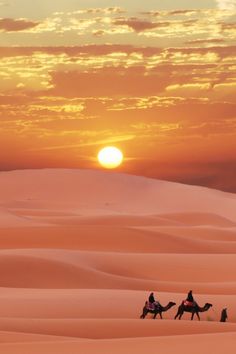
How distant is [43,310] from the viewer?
21.5 metres

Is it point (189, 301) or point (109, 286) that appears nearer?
point (189, 301)

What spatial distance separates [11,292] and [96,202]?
9733cm

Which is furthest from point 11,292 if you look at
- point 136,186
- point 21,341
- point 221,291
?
point 136,186

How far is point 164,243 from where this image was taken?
4534 cm

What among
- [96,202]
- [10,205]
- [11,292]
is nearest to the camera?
[11,292]

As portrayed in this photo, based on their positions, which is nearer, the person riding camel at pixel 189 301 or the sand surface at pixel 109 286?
the sand surface at pixel 109 286

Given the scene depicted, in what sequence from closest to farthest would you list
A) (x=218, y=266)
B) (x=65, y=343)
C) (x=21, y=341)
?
(x=65, y=343), (x=21, y=341), (x=218, y=266)

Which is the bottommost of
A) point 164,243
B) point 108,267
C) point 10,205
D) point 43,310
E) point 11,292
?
point 43,310

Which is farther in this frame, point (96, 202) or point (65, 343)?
point (96, 202)

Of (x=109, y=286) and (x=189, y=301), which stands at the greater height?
(x=109, y=286)

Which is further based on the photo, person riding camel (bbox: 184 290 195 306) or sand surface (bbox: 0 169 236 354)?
person riding camel (bbox: 184 290 195 306)

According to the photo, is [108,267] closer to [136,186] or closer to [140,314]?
[140,314]

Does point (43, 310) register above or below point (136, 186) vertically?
below

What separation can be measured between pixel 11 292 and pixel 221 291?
6.92 metres
